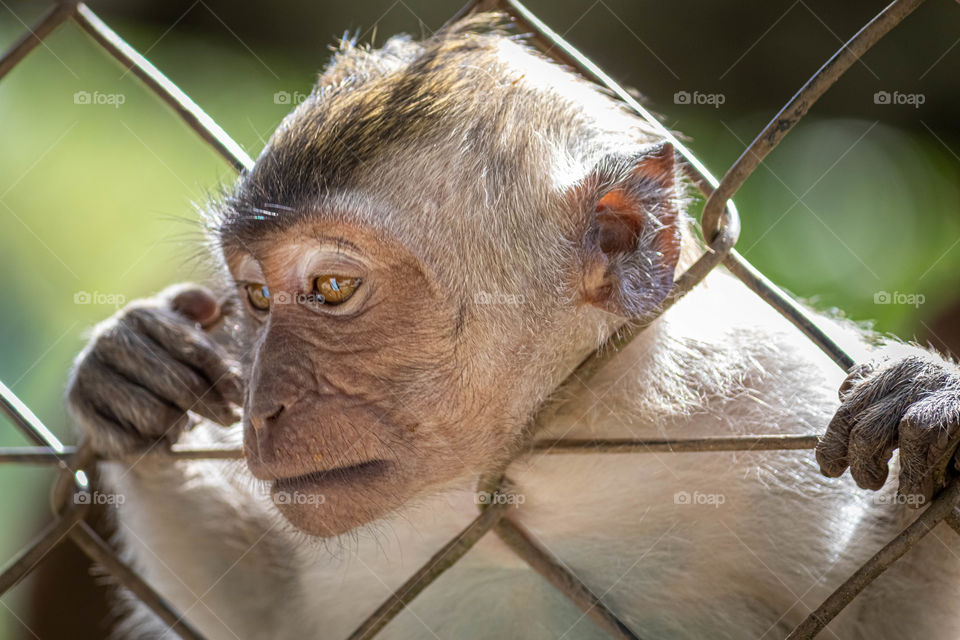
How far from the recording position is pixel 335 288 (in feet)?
6.70

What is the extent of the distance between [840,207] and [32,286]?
4185 mm

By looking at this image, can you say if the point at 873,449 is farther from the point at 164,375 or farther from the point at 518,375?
the point at 164,375

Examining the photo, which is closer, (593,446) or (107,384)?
(593,446)

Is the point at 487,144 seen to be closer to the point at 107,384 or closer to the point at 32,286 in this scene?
the point at 107,384

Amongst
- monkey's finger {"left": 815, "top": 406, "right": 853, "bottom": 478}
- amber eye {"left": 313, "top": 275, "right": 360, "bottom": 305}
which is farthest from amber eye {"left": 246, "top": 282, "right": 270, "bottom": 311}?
monkey's finger {"left": 815, "top": 406, "right": 853, "bottom": 478}

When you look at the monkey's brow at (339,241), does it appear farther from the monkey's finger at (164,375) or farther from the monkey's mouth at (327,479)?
the monkey's finger at (164,375)

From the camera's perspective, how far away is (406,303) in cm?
201

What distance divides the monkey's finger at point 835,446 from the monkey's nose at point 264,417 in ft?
3.33

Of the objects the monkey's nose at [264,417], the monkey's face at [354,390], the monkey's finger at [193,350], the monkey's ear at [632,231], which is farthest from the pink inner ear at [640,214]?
the monkey's finger at [193,350]

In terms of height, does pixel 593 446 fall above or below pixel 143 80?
below

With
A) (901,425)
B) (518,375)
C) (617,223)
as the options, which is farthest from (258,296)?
(901,425)

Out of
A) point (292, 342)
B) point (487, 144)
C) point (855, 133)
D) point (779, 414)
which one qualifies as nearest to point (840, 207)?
point (855, 133)

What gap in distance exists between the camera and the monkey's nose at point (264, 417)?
6.35ft

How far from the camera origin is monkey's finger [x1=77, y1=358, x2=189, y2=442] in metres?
2.49
